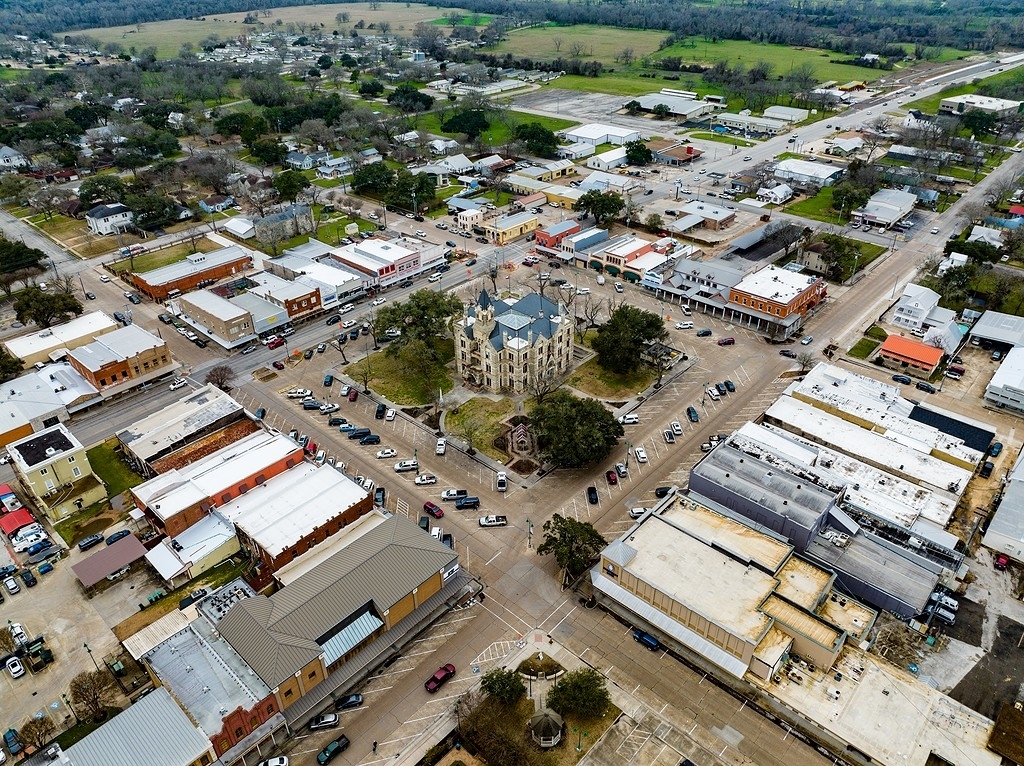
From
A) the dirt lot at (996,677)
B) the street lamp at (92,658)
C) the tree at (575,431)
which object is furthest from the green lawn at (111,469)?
the dirt lot at (996,677)

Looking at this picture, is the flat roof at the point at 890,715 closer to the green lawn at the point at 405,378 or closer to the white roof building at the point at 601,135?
the green lawn at the point at 405,378

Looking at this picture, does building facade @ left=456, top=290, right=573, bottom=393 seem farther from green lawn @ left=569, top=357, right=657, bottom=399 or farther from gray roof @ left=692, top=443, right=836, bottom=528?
gray roof @ left=692, top=443, right=836, bottom=528

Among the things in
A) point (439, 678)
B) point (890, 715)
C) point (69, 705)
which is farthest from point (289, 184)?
point (890, 715)

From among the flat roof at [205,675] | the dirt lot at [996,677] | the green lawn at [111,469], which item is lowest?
the green lawn at [111,469]

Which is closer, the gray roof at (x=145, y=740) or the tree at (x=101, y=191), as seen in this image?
the gray roof at (x=145, y=740)

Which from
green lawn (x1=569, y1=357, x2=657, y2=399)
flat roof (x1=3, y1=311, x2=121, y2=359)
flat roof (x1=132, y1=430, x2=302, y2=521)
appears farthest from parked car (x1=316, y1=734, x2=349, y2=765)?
flat roof (x1=3, y1=311, x2=121, y2=359)

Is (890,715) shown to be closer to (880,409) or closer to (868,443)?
(868,443)
